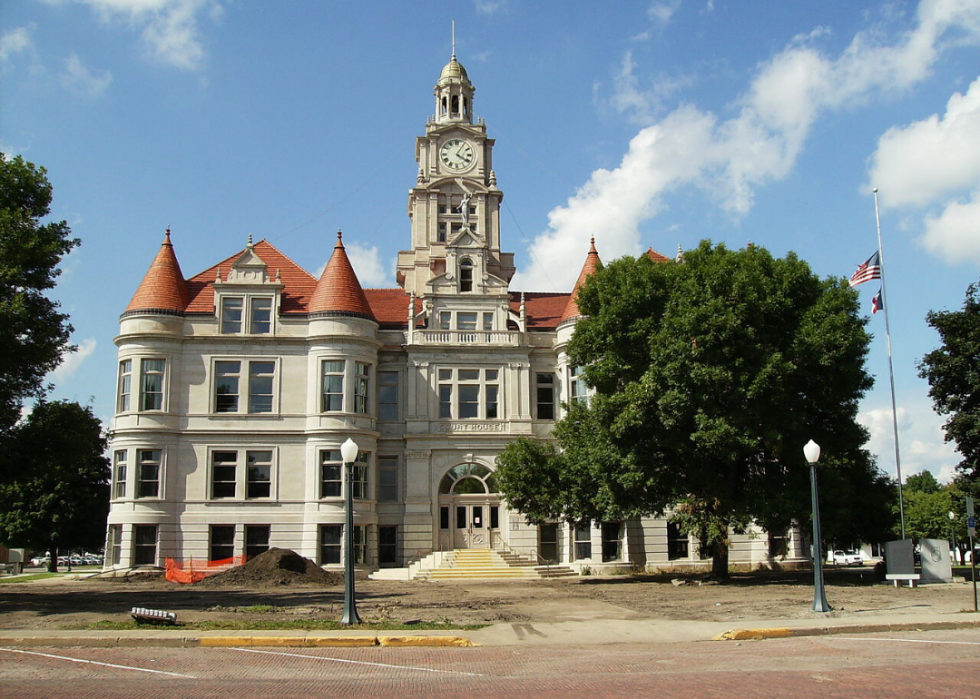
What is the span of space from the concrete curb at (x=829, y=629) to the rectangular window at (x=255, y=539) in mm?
28292

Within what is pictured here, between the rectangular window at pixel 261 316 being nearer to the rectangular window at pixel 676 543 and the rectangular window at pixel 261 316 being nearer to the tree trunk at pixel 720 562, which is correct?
the rectangular window at pixel 676 543

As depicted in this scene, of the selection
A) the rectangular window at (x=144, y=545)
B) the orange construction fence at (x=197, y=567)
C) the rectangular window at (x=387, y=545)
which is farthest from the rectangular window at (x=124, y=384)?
the rectangular window at (x=387, y=545)

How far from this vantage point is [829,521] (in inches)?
1167

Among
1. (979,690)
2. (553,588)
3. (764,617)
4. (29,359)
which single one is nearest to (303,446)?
(553,588)

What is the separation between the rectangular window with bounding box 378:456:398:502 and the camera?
43625 mm

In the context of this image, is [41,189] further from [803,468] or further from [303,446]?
[803,468]

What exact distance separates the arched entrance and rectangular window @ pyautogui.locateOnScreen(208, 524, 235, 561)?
32.5ft

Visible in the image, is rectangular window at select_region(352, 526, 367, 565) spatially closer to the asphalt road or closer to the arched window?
the arched window

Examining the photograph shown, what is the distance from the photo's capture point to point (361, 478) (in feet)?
136

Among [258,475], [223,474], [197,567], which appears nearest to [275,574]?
[197,567]

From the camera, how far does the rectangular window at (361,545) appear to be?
40812mm

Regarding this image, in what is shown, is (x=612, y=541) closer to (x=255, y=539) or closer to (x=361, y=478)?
(x=361, y=478)

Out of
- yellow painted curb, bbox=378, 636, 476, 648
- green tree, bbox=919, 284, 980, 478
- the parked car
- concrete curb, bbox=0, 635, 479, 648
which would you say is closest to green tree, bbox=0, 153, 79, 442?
concrete curb, bbox=0, 635, 479, 648

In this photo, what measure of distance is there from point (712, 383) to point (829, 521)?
6.39m
